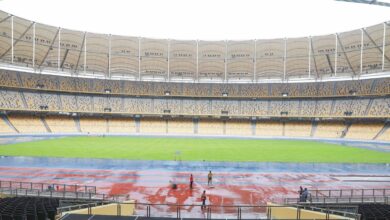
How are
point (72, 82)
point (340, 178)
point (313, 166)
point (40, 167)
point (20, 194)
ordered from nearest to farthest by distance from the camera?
point (20, 194) < point (340, 178) < point (40, 167) < point (313, 166) < point (72, 82)

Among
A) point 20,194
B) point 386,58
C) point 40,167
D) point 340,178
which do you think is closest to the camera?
point 20,194

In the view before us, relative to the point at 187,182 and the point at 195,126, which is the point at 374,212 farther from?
the point at 195,126

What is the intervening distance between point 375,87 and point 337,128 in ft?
38.3

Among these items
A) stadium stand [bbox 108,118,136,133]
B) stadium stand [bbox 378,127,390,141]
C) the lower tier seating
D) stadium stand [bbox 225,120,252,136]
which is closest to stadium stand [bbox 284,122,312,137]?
the lower tier seating

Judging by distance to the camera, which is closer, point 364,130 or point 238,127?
point 364,130

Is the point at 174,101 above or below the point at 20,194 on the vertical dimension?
above

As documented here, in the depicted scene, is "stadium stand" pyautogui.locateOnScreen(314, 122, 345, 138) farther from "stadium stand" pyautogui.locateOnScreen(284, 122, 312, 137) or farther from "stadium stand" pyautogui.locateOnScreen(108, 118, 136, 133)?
"stadium stand" pyautogui.locateOnScreen(108, 118, 136, 133)

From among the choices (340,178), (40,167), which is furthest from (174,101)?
(340,178)

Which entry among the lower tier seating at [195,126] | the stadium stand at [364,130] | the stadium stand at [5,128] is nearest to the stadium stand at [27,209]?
the stadium stand at [5,128]

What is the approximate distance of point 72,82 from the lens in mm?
63438

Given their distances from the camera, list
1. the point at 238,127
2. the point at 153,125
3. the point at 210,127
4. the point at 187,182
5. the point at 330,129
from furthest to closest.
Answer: the point at 210,127 < the point at 153,125 < the point at 238,127 < the point at 330,129 < the point at 187,182

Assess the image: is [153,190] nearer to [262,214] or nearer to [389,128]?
[262,214]

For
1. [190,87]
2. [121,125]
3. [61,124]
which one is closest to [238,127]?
[190,87]

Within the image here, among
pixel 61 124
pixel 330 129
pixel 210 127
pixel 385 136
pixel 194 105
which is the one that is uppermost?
pixel 194 105
